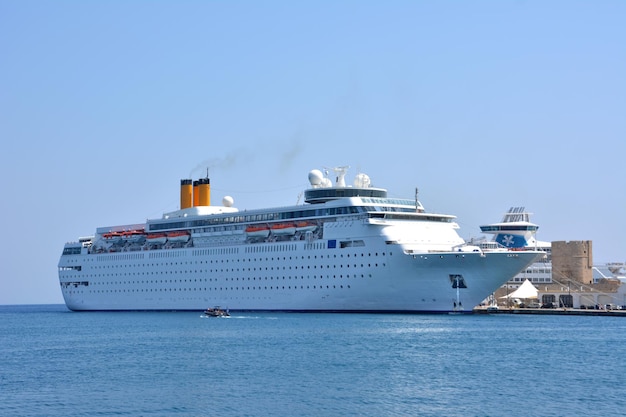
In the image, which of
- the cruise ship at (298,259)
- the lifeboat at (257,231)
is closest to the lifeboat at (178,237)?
the cruise ship at (298,259)

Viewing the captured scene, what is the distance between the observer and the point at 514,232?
95.8 m

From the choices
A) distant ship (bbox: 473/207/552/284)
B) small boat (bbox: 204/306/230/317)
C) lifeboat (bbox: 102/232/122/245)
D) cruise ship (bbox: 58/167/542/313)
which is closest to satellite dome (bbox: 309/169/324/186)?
cruise ship (bbox: 58/167/542/313)

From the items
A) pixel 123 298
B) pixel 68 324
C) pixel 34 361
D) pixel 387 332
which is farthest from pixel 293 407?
pixel 123 298

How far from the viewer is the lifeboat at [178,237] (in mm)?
69688

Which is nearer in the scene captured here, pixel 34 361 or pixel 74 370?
pixel 74 370

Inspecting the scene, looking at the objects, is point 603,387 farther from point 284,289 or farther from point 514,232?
point 514,232

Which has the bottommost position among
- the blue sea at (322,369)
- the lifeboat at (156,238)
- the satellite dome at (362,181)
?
the blue sea at (322,369)

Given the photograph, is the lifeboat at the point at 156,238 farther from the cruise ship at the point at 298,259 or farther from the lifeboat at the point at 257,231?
the lifeboat at the point at 257,231

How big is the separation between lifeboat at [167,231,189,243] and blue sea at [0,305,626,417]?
17833 millimetres

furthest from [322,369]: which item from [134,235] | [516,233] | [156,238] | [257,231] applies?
[516,233]

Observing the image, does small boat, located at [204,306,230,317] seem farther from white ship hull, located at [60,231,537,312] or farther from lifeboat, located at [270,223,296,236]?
lifeboat, located at [270,223,296,236]

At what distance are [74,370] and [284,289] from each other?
2714 centimetres

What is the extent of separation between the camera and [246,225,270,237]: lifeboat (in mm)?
63219

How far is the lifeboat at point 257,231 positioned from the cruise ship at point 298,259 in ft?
0.24
